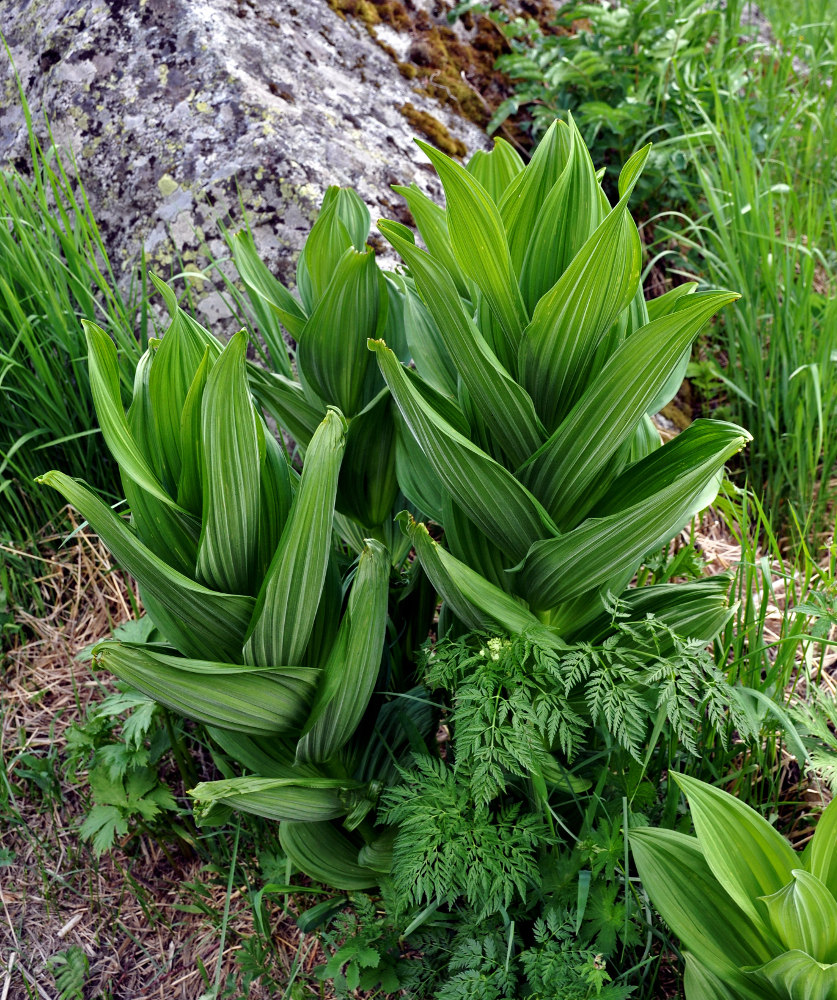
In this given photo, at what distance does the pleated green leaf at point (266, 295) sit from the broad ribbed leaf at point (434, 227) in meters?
0.37

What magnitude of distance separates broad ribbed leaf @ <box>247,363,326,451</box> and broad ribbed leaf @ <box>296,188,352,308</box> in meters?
0.17

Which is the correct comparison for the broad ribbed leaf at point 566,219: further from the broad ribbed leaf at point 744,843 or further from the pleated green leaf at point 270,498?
the broad ribbed leaf at point 744,843

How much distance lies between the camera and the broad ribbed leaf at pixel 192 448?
108 centimetres

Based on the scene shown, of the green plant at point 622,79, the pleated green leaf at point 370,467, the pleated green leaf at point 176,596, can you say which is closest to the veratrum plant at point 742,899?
the pleated green leaf at point 176,596

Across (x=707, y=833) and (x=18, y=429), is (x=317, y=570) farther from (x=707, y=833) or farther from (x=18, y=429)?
(x=18, y=429)

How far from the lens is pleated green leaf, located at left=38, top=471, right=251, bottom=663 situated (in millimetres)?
1017

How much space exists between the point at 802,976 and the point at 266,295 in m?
1.34

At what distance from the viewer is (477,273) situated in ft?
3.53

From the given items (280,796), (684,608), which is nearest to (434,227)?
(684,608)

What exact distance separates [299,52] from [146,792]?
2.16 m

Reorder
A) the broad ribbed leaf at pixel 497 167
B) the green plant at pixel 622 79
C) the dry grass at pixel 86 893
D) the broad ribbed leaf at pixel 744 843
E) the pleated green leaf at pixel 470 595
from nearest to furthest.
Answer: the broad ribbed leaf at pixel 744 843
the pleated green leaf at pixel 470 595
the broad ribbed leaf at pixel 497 167
the dry grass at pixel 86 893
the green plant at pixel 622 79

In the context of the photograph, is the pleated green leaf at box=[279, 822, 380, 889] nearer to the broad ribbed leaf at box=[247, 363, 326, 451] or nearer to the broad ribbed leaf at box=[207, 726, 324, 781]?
the broad ribbed leaf at box=[207, 726, 324, 781]

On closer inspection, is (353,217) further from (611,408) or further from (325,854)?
(325,854)

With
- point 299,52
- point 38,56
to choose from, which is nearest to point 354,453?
point 299,52
